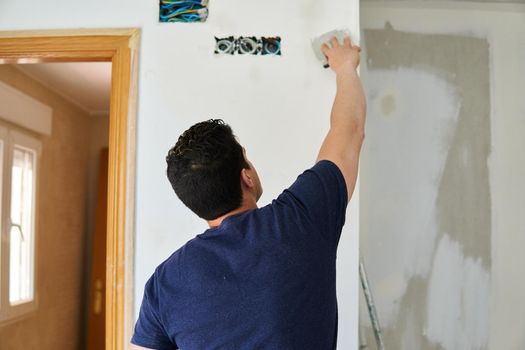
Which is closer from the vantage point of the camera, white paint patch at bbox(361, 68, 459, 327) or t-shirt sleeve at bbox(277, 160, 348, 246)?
t-shirt sleeve at bbox(277, 160, 348, 246)

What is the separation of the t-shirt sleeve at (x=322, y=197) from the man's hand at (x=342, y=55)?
504mm

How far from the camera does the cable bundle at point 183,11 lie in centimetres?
201

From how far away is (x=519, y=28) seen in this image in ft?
8.15

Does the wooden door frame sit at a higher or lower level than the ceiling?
lower

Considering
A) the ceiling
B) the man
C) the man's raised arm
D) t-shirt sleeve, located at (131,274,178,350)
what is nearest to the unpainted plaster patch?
the man's raised arm

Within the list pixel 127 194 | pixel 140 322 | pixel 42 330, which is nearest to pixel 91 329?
pixel 42 330

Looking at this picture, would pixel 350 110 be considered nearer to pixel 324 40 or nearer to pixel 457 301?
pixel 324 40

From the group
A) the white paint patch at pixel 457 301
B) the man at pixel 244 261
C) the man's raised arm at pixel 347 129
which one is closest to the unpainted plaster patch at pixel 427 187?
the white paint patch at pixel 457 301

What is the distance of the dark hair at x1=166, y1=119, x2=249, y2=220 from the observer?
1.14m

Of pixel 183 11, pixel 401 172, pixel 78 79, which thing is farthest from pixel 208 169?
pixel 78 79

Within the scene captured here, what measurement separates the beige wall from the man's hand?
2.23 metres

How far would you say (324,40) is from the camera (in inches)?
73.6

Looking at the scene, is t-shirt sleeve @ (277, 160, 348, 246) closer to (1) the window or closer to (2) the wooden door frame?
(2) the wooden door frame

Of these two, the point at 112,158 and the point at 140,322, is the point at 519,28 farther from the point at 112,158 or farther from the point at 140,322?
the point at 140,322
